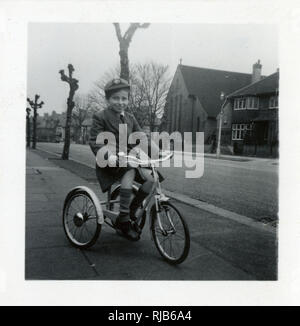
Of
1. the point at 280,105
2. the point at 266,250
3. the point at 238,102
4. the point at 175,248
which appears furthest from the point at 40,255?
the point at 238,102

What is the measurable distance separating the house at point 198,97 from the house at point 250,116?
1.51 m

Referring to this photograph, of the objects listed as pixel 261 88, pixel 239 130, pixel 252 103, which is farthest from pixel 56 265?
pixel 252 103

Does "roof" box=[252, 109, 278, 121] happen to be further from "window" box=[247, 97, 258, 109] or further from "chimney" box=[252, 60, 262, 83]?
"chimney" box=[252, 60, 262, 83]

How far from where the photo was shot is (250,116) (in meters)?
35.4

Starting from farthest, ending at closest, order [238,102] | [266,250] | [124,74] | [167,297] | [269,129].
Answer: [238,102], [269,129], [124,74], [266,250], [167,297]

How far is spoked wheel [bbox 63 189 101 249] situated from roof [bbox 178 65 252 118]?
99.0 feet

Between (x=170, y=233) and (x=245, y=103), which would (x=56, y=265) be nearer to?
(x=170, y=233)

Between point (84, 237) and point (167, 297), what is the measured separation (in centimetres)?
162

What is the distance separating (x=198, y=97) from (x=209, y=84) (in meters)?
3.52

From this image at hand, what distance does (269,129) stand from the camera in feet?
106

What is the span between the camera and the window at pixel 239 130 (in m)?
35.3

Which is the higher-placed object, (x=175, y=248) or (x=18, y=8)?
(x=18, y=8)

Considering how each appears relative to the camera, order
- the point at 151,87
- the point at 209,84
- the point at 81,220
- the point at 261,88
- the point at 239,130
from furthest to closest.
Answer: the point at 209,84, the point at 239,130, the point at 261,88, the point at 151,87, the point at 81,220

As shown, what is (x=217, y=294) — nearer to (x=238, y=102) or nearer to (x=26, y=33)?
(x=26, y=33)
